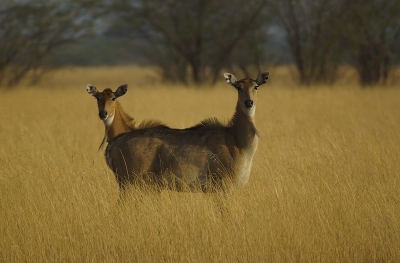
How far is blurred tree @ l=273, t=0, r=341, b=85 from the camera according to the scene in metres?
27.2

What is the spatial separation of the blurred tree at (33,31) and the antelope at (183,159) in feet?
74.9

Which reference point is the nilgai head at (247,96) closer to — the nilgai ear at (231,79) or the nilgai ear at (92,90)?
the nilgai ear at (231,79)

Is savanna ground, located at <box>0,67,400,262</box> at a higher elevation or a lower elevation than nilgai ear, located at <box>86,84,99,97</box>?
lower

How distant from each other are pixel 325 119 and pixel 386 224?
30.2 ft

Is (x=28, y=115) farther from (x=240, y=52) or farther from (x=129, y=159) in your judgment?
(x=240, y=52)

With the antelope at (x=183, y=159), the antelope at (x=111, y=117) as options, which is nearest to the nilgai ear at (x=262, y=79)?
the antelope at (x=183, y=159)

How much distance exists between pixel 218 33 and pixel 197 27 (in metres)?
1.14

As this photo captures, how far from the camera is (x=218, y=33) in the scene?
96.8 feet

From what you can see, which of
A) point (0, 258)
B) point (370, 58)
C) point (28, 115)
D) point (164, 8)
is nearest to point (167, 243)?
point (0, 258)

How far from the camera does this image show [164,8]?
2961 centimetres

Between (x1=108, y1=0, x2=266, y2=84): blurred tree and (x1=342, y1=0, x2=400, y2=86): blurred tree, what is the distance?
4.48 metres

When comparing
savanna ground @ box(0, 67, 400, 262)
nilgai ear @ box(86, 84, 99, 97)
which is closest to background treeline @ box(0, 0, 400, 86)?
savanna ground @ box(0, 67, 400, 262)

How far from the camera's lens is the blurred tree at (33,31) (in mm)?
28844

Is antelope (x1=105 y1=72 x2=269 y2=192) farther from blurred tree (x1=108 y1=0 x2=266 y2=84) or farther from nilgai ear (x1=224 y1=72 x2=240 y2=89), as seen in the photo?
blurred tree (x1=108 y1=0 x2=266 y2=84)
